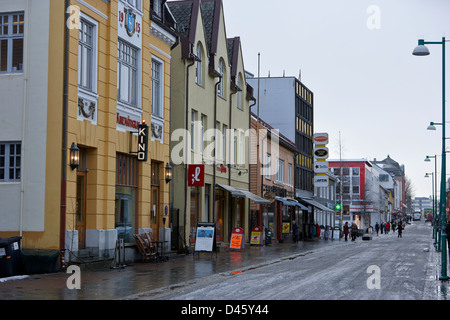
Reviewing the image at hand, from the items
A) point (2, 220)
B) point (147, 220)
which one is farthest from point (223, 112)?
point (2, 220)

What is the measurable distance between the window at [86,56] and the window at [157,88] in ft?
16.8

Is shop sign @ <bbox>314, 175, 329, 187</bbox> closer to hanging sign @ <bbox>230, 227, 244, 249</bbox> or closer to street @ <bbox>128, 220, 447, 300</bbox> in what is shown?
hanging sign @ <bbox>230, 227, 244, 249</bbox>

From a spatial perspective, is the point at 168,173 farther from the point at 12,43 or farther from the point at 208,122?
the point at 12,43

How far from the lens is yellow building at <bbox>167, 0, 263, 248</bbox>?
2891cm

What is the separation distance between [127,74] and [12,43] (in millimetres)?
4941

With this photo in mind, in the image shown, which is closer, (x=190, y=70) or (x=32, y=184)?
(x=32, y=184)

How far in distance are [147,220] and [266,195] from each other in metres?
18.0

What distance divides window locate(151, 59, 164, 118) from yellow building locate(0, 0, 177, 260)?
730 mm

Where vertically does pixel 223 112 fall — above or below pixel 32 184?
above

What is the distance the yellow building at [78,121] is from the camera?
1856cm

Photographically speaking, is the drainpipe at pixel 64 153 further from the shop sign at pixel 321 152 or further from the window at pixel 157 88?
the shop sign at pixel 321 152

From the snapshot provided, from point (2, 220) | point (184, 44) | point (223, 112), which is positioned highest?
point (184, 44)
